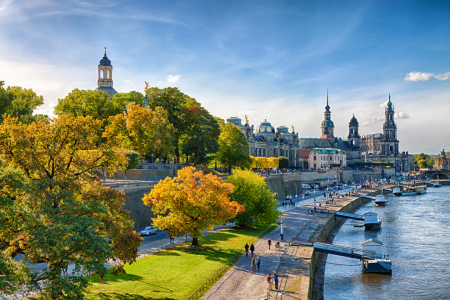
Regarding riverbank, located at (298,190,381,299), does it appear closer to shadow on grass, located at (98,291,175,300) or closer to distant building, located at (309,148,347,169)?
shadow on grass, located at (98,291,175,300)

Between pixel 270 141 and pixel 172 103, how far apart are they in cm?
9047

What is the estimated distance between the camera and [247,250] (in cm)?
3194

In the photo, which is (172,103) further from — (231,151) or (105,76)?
(105,76)

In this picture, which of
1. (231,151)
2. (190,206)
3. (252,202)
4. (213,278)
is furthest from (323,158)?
(213,278)

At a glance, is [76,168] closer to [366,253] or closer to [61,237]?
[61,237]

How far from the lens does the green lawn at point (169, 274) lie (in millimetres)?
22133

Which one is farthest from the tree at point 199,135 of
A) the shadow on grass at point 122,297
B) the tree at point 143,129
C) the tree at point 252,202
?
the shadow on grass at point 122,297

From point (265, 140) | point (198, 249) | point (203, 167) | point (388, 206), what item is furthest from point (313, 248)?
point (265, 140)

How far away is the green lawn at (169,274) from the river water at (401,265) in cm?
958

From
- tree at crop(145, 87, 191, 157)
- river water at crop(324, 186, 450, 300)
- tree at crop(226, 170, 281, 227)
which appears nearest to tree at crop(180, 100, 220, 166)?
tree at crop(145, 87, 191, 157)

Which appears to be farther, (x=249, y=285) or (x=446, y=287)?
(x=446, y=287)

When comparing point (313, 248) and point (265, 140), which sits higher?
point (265, 140)

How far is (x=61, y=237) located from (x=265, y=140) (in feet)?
449

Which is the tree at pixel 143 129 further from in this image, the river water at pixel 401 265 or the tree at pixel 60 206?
the tree at pixel 60 206
